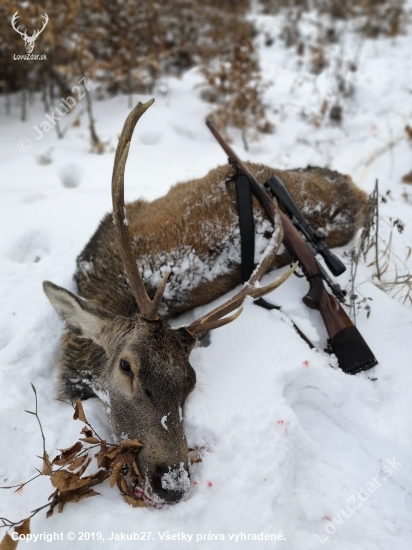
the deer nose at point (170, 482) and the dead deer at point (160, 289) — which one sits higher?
the dead deer at point (160, 289)

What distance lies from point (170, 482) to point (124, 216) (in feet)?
5.12

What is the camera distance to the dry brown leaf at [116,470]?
223 centimetres

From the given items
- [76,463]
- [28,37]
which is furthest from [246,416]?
[28,37]

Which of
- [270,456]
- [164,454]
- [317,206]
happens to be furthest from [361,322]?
[164,454]

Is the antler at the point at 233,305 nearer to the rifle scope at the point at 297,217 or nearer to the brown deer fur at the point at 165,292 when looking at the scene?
the brown deer fur at the point at 165,292

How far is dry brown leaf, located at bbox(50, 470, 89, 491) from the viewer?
A: 2.16m

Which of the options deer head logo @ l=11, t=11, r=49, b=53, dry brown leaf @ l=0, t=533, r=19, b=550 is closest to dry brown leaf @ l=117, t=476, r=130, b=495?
dry brown leaf @ l=0, t=533, r=19, b=550

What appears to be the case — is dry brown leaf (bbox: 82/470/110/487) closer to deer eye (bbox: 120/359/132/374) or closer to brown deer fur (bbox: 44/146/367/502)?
brown deer fur (bbox: 44/146/367/502)

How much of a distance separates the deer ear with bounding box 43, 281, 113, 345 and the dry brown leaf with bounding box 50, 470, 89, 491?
3.24 feet

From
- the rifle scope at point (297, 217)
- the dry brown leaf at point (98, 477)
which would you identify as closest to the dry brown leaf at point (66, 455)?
the dry brown leaf at point (98, 477)

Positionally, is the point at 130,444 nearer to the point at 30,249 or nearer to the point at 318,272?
the point at 318,272

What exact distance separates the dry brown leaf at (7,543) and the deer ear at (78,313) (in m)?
1.29

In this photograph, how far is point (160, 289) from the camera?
2.51 metres

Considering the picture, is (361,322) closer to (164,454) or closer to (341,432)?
(341,432)
